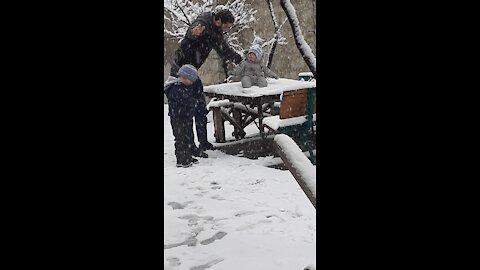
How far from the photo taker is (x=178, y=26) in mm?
11352

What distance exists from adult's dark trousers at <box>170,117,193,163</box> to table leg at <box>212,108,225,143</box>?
3.52 feet

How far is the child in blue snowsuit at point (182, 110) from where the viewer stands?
20.5 feet

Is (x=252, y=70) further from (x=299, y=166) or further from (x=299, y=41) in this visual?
(x=299, y=166)

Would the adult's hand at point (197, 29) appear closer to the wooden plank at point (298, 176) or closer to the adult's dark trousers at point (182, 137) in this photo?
the adult's dark trousers at point (182, 137)

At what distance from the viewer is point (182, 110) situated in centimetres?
630

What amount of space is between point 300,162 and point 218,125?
231 inches

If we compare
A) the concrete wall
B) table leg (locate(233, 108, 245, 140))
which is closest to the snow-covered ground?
table leg (locate(233, 108, 245, 140))

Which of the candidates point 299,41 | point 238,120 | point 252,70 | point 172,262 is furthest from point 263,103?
point 299,41
